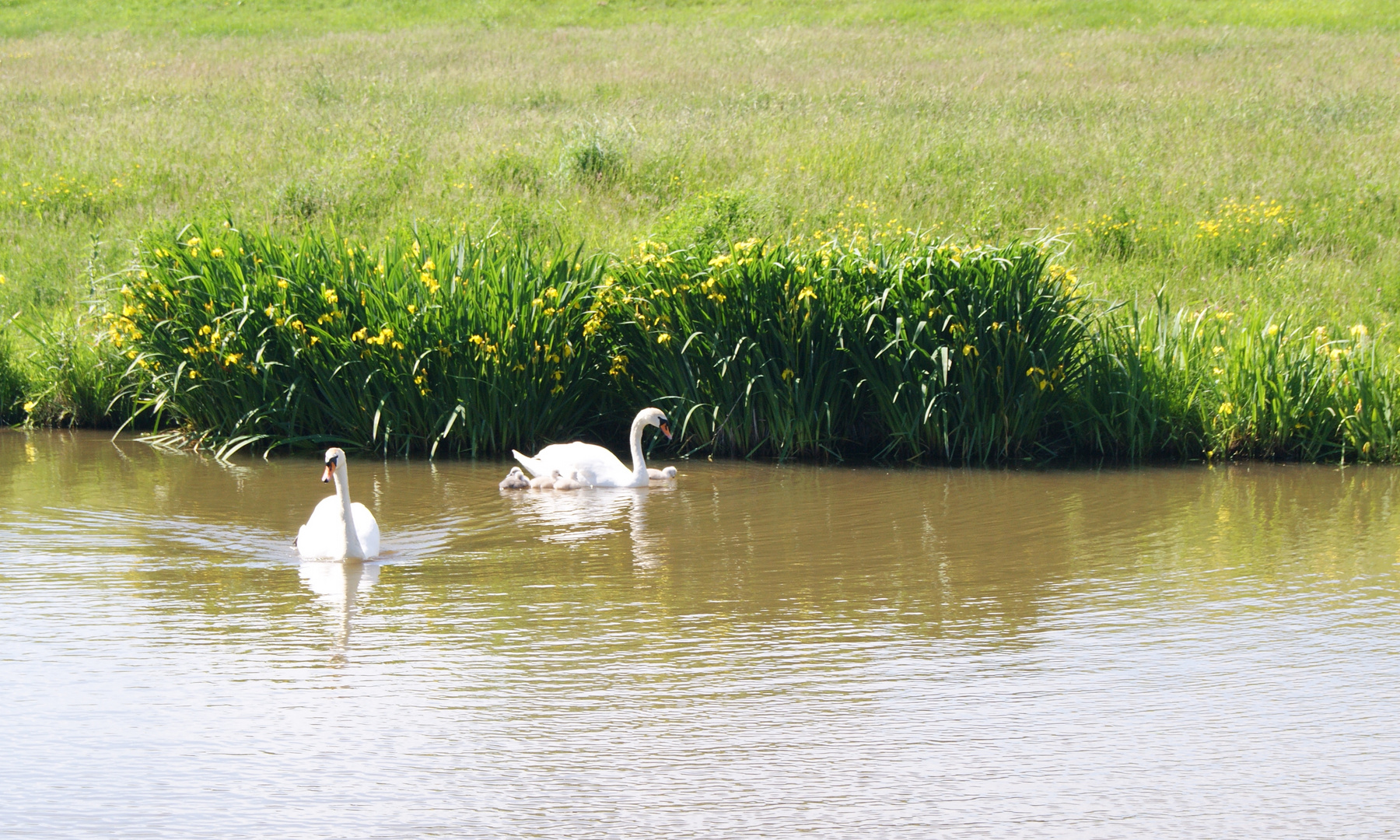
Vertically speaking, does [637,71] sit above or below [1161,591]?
above

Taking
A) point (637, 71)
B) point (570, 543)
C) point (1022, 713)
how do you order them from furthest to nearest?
point (637, 71)
point (570, 543)
point (1022, 713)

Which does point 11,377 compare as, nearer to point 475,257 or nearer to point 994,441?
point 475,257

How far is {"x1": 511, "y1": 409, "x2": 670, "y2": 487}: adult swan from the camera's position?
368 inches

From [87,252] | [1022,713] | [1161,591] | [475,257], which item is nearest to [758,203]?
[475,257]

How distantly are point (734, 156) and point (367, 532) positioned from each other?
11.9 metres

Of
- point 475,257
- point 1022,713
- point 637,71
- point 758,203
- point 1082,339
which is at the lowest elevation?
point 1022,713

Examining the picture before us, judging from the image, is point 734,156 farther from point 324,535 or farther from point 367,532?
point 324,535

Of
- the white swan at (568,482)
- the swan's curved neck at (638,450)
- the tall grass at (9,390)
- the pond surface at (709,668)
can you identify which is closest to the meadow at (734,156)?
the tall grass at (9,390)

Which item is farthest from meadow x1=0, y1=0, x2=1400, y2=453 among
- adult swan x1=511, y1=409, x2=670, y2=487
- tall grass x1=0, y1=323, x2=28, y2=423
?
adult swan x1=511, y1=409, x2=670, y2=487

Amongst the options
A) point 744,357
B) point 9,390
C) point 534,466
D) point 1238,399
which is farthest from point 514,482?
point 9,390

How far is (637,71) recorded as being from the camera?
26.5 m

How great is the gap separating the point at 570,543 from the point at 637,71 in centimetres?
2010

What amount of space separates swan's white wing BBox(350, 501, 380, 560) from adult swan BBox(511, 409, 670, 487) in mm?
2014

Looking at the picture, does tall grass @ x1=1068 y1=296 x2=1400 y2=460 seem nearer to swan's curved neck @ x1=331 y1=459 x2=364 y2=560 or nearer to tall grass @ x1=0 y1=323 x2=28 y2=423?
swan's curved neck @ x1=331 y1=459 x2=364 y2=560
